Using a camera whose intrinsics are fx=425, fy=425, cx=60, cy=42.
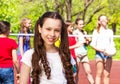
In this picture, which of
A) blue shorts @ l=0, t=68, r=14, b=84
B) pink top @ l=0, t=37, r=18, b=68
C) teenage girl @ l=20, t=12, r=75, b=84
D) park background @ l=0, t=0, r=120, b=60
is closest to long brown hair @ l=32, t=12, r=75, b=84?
teenage girl @ l=20, t=12, r=75, b=84

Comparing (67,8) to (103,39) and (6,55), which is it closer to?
(103,39)

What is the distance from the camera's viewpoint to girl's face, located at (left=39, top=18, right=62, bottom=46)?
333cm

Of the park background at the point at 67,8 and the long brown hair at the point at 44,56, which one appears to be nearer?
the long brown hair at the point at 44,56

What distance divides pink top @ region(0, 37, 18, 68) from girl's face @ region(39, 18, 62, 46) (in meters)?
3.17

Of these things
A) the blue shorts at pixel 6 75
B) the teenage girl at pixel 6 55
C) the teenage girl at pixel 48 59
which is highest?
the teenage girl at pixel 48 59

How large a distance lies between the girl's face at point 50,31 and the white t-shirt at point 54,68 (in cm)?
11

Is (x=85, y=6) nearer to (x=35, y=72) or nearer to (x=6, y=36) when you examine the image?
(x=6, y=36)

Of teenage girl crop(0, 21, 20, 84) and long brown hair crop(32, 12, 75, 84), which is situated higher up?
long brown hair crop(32, 12, 75, 84)

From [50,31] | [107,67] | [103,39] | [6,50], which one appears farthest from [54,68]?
[107,67]

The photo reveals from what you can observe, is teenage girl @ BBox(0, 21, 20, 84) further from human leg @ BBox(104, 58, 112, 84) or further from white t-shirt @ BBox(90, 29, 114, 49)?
human leg @ BBox(104, 58, 112, 84)

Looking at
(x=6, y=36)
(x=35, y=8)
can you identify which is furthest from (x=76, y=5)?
(x=6, y=36)

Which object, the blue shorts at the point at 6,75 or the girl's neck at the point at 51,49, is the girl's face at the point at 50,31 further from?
the blue shorts at the point at 6,75

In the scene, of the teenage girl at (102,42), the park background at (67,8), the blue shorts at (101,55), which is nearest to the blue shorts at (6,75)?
the teenage girl at (102,42)

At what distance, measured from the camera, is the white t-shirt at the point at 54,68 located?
334 cm
